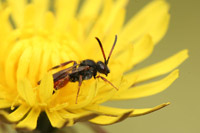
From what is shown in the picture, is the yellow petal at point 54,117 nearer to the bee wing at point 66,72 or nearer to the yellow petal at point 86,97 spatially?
the yellow petal at point 86,97

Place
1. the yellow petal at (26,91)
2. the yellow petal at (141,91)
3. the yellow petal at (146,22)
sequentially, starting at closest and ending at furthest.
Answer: the yellow petal at (26,91) → the yellow petal at (141,91) → the yellow petal at (146,22)

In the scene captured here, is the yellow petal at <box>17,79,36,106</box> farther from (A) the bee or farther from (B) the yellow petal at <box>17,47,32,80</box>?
(B) the yellow petal at <box>17,47,32,80</box>

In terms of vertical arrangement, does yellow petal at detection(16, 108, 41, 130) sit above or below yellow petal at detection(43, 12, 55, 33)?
below

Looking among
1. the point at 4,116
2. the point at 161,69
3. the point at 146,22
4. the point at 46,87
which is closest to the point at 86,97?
the point at 46,87

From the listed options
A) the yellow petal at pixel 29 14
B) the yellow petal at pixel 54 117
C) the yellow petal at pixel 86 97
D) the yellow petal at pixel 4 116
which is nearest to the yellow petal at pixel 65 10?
the yellow petal at pixel 29 14

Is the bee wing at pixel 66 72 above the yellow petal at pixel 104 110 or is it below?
above

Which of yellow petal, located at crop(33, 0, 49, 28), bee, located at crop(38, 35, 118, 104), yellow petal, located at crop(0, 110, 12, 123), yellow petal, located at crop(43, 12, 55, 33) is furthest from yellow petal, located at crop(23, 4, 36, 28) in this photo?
yellow petal, located at crop(0, 110, 12, 123)
